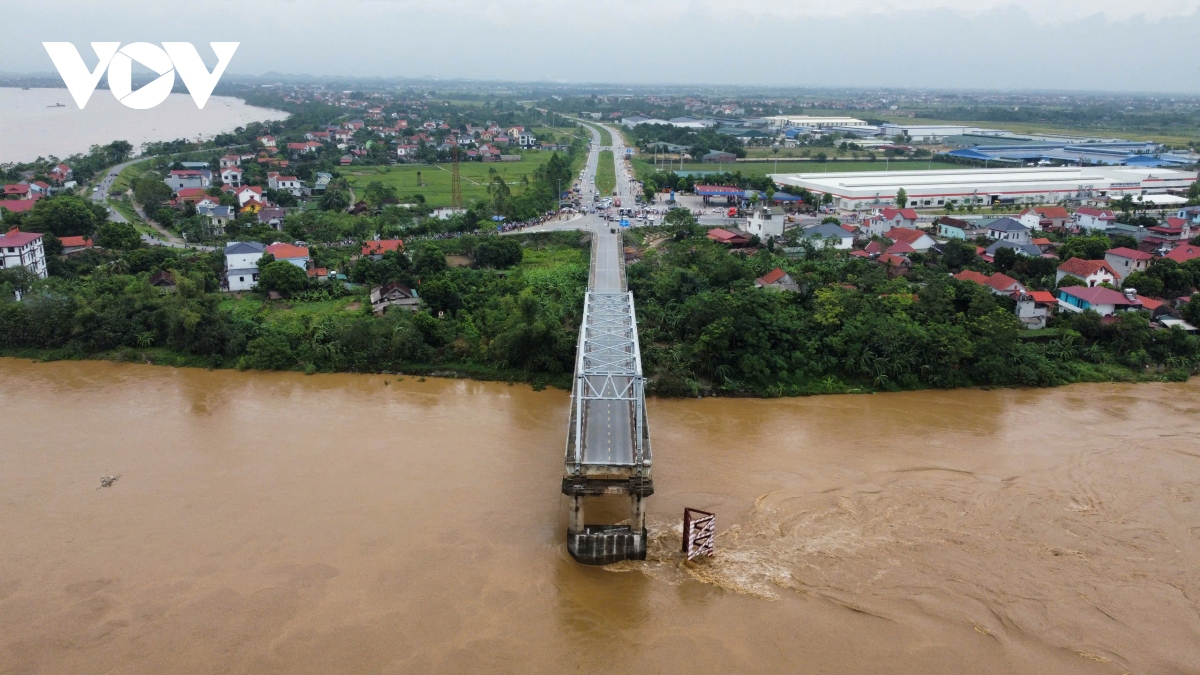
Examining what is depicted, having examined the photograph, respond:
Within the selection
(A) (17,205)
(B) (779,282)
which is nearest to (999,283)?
(B) (779,282)

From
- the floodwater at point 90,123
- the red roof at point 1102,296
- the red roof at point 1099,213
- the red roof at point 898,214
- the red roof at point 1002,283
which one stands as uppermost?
the floodwater at point 90,123

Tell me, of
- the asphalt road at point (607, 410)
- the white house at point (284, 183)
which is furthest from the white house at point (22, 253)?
the white house at point (284, 183)

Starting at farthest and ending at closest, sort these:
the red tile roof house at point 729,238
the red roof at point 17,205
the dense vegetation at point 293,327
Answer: the red roof at point 17,205 < the red tile roof house at point 729,238 < the dense vegetation at point 293,327

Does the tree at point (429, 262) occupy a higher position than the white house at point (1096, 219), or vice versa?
the white house at point (1096, 219)

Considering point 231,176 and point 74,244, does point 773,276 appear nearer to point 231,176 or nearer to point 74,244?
point 74,244

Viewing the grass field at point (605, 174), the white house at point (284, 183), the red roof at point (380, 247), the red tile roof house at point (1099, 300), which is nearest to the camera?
the red tile roof house at point (1099, 300)

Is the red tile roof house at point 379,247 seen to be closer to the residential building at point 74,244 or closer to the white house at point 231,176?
the residential building at point 74,244

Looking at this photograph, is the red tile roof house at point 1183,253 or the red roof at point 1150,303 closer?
the red roof at point 1150,303
